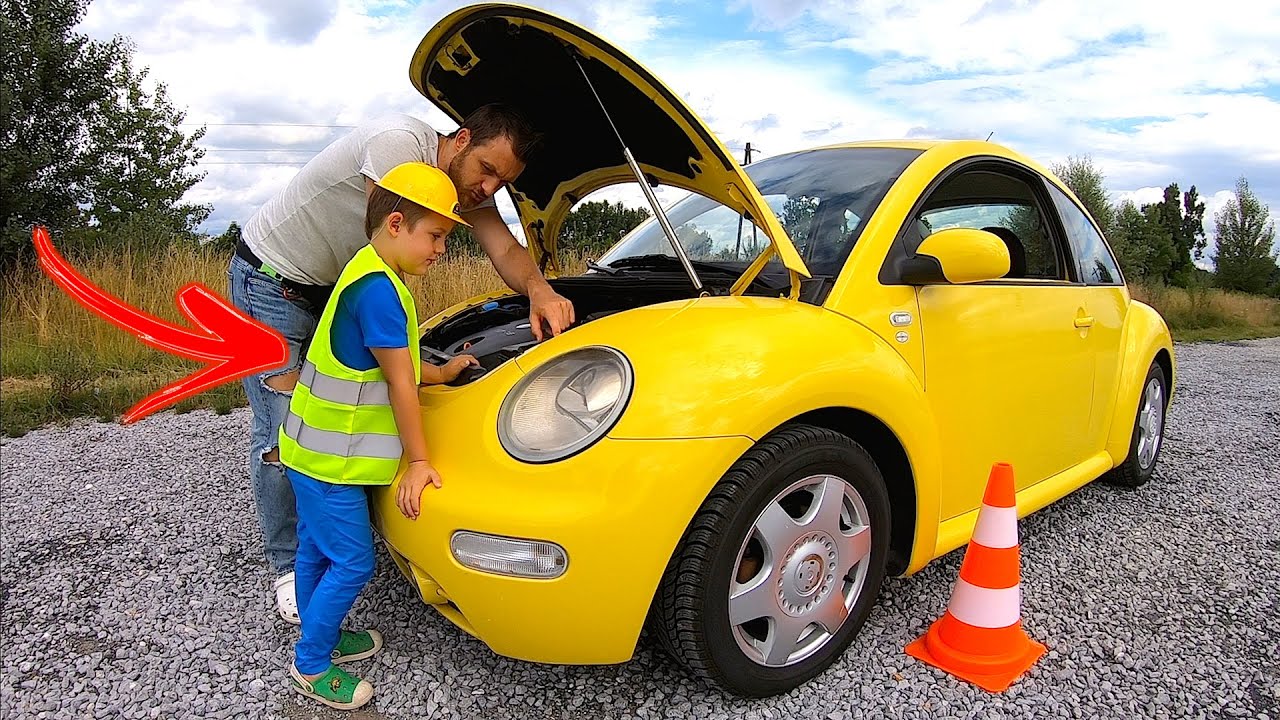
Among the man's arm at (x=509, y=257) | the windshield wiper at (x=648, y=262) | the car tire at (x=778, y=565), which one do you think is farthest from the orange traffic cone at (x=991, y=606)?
the man's arm at (x=509, y=257)

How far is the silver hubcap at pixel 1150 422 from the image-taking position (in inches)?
156

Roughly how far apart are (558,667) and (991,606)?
132 cm

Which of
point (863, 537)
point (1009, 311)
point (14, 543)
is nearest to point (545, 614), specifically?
point (863, 537)

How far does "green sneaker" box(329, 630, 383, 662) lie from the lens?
2436 mm

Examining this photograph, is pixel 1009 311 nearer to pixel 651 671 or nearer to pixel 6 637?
pixel 651 671

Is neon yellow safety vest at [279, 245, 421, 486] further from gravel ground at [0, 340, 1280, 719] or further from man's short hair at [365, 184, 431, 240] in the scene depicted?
gravel ground at [0, 340, 1280, 719]

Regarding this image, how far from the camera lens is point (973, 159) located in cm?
298

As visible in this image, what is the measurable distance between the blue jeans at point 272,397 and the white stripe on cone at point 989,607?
2.24 m

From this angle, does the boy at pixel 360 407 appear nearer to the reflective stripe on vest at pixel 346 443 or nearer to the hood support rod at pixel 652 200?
the reflective stripe on vest at pixel 346 443

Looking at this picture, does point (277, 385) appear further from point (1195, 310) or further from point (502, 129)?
point (1195, 310)

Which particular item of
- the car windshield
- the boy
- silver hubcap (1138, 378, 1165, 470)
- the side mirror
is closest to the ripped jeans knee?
the boy

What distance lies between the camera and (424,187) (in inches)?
79.0

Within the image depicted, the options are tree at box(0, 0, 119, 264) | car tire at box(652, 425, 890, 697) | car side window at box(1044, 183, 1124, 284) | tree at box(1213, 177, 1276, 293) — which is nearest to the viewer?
car tire at box(652, 425, 890, 697)

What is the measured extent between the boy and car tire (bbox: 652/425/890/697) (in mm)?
720
